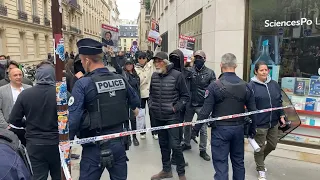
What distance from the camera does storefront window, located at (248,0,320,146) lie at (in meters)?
5.48

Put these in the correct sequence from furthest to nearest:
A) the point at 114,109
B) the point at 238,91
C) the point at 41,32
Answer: the point at 41,32 → the point at 238,91 → the point at 114,109

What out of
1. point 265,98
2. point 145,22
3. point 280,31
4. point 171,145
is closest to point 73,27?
point 145,22

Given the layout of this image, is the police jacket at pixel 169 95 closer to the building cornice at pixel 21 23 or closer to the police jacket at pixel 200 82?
the police jacket at pixel 200 82

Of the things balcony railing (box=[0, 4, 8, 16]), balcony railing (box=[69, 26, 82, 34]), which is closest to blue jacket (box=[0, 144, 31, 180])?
balcony railing (box=[0, 4, 8, 16])

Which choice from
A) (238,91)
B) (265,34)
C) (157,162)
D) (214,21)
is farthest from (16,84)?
(265,34)

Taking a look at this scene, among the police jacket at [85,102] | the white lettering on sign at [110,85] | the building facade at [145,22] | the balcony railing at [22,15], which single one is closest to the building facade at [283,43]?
the white lettering on sign at [110,85]

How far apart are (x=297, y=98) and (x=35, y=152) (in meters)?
4.96

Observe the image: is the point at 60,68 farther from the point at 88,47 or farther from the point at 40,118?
the point at 40,118

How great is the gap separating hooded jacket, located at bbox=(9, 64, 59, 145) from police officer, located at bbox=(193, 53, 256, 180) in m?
1.86

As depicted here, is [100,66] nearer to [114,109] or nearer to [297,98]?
[114,109]

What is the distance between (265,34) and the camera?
5992 millimetres

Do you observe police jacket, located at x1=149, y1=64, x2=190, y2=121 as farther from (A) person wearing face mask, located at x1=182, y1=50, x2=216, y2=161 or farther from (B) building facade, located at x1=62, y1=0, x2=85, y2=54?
(B) building facade, located at x1=62, y1=0, x2=85, y2=54

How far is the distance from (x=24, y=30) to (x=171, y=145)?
25939 millimetres

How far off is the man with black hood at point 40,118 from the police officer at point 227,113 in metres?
1.86
